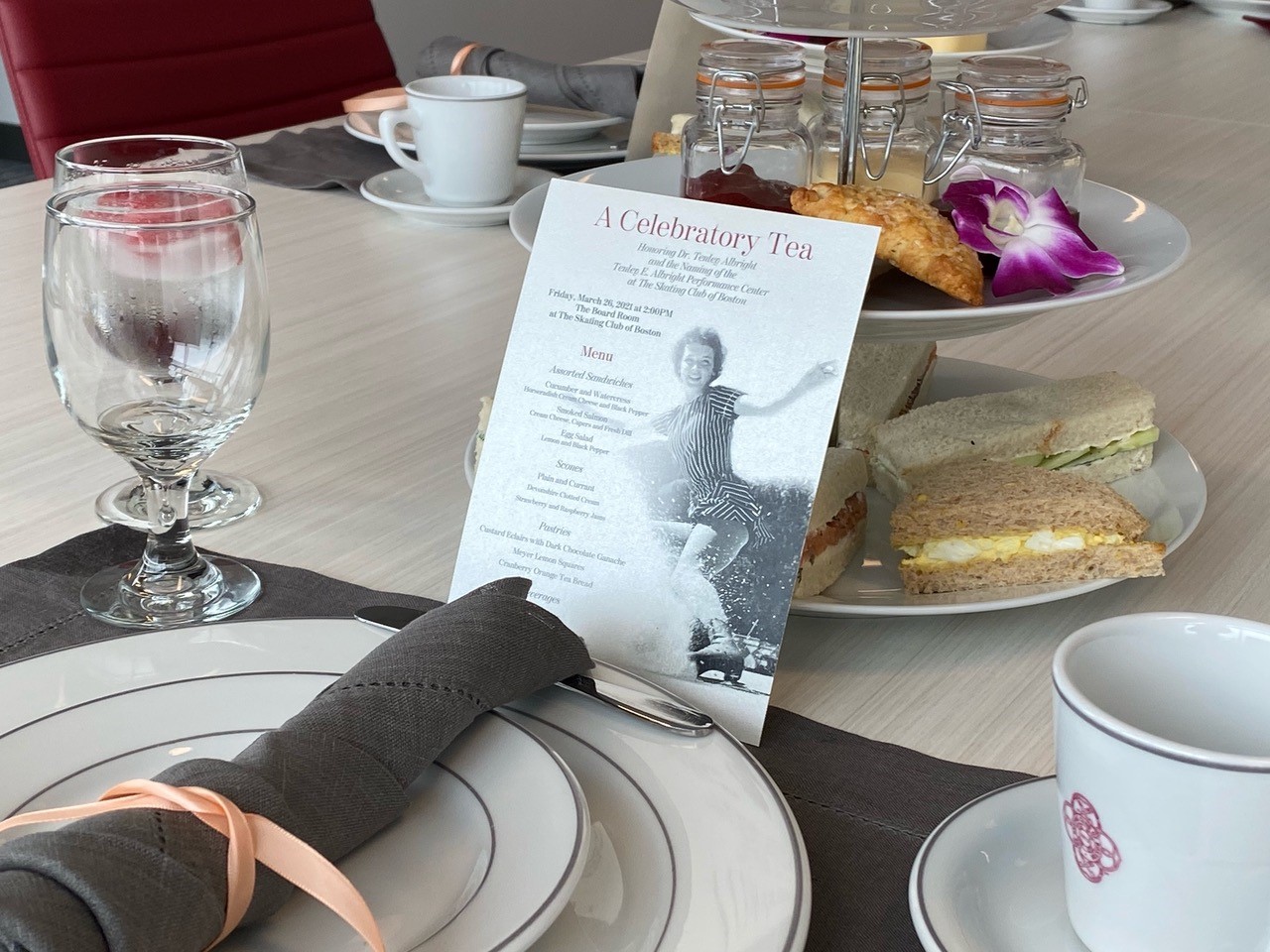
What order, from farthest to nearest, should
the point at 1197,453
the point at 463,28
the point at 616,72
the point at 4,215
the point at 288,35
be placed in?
the point at 463,28, the point at 288,35, the point at 616,72, the point at 4,215, the point at 1197,453

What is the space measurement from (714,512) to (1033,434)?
0.26m

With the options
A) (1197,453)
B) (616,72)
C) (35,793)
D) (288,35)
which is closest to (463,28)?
(288,35)

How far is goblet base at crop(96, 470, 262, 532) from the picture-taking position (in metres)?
0.74

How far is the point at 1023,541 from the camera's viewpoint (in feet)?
2.12

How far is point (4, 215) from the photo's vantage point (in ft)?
4.21

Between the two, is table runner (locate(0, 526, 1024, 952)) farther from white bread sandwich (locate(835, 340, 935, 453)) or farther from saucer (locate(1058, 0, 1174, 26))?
saucer (locate(1058, 0, 1174, 26))

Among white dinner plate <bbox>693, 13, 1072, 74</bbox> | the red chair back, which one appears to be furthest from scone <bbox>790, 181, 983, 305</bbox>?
the red chair back

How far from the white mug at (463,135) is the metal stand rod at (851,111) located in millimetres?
563

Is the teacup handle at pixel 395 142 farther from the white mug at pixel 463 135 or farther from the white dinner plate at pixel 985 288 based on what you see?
the white dinner plate at pixel 985 288

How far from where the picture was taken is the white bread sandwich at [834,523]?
626 millimetres

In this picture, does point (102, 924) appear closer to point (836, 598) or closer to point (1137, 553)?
point (836, 598)

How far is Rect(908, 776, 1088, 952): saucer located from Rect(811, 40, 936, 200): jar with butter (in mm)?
381

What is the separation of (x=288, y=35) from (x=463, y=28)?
2.51 metres

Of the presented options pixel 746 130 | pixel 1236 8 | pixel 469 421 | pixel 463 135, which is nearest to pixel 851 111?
pixel 746 130
